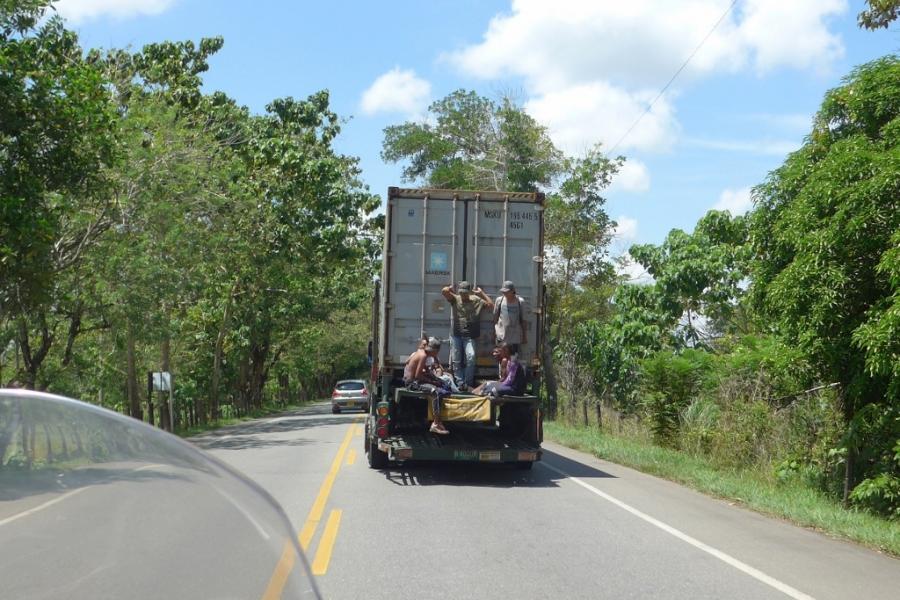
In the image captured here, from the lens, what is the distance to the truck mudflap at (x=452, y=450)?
12.7 meters

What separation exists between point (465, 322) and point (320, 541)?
5598 millimetres

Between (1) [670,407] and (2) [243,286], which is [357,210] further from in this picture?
(1) [670,407]

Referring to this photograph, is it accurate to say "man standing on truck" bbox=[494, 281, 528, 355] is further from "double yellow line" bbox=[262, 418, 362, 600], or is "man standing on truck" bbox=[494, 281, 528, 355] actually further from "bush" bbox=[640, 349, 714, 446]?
"bush" bbox=[640, 349, 714, 446]

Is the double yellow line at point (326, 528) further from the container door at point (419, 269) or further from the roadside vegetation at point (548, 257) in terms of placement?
the roadside vegetation at point (548, 257)

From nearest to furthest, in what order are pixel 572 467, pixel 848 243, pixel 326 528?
1. pixel 326 528
2. pixel 848 243
3. pixel 572 467

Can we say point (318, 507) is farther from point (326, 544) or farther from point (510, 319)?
point (510, 319)

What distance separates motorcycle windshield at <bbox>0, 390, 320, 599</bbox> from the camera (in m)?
1.92

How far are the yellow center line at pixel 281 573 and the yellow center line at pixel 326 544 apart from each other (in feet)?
15.1

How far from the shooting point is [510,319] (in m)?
13.5

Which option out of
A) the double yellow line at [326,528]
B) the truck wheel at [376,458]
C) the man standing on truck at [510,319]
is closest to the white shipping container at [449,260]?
the man standing on truck at [510,319]

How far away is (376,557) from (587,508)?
145 inches

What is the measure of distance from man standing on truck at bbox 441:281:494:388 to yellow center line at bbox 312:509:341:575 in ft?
12.9

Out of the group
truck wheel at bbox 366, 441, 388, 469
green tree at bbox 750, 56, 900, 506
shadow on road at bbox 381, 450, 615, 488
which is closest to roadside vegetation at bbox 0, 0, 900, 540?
green tree at bbox 750, 56, 900, 506

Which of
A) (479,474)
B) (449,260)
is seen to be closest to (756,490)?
→ (479,474)
